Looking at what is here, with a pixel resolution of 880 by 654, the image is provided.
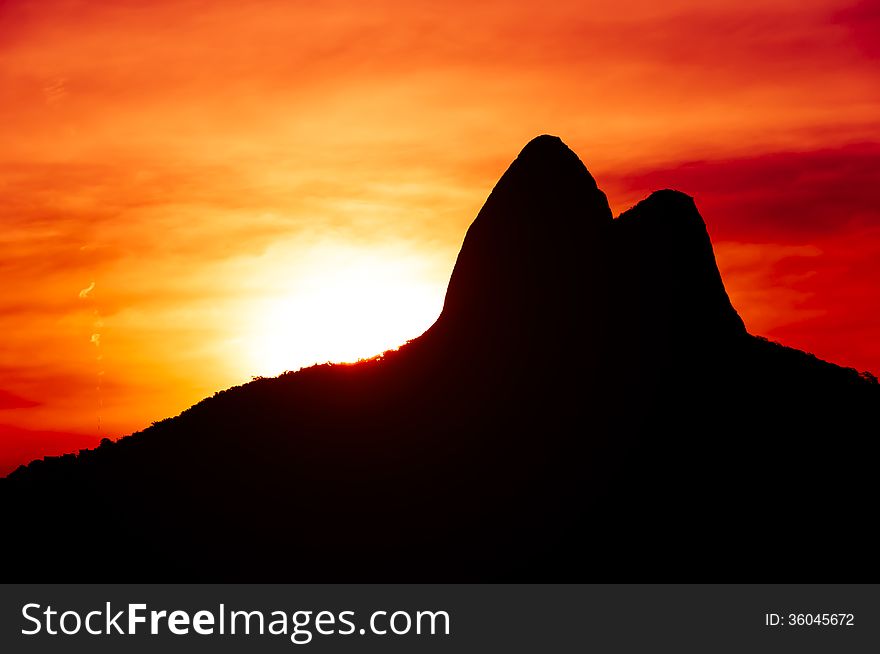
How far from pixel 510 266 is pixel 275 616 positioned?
3980 centimetres

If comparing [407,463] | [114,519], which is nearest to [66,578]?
[114,519]

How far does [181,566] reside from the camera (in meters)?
82.1

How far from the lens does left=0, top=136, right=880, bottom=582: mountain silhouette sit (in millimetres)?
84625

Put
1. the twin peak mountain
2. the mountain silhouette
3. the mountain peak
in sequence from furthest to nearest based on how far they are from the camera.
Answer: the mountain peak
the twin peak mountain
the mountain silhouette

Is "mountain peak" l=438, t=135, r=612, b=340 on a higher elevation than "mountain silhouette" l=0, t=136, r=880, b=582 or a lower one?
higher

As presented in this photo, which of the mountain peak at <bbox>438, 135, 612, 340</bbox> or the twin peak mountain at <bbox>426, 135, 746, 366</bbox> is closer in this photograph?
the twin peak mountain at <bbox>426, 135, 746, 366</bbox>

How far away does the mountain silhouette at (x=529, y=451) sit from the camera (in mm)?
84625

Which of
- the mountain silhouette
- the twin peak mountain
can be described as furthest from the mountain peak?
the mountain silhouette

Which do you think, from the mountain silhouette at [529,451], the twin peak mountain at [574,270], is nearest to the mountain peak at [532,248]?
the twin peak mountain at [574,270]

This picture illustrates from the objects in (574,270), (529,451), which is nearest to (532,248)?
(574,270)

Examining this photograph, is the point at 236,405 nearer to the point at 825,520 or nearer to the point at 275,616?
the point at 275,616

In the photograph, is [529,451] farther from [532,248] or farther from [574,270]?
[532,248]

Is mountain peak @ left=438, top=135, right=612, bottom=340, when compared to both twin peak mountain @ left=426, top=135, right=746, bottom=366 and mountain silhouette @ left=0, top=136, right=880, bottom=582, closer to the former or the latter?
twin peak mountain @ left=426, top=135, right=746, bottom=366

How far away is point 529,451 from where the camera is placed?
305ft
